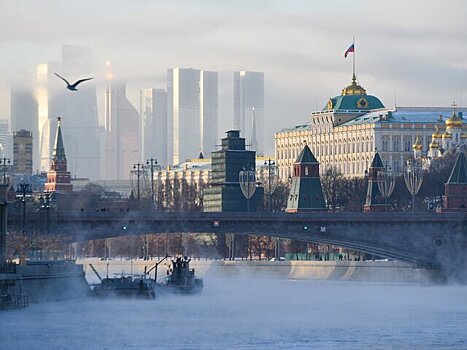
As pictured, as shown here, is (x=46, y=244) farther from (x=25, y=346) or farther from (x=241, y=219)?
(x=25, y=346)

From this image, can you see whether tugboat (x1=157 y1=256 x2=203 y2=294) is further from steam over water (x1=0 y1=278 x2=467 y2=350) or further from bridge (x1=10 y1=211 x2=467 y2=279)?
bridge (x1=10 y1=211 x2=467 y2=279)

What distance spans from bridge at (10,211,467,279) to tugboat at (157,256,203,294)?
8.14ft

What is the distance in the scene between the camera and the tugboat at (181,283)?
591 feet

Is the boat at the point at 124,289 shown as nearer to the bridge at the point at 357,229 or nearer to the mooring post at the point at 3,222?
the bridge at the point at 357,229

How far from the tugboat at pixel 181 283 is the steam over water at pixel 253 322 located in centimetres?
122

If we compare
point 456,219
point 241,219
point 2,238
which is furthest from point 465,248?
point 2,238

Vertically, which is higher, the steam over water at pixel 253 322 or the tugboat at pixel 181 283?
the tugboat at pixel 181 283

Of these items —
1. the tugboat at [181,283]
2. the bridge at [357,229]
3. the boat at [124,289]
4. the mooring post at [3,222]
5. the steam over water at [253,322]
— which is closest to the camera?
the steam over water at [253,322]

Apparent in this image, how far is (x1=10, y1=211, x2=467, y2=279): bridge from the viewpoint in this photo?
185 metres

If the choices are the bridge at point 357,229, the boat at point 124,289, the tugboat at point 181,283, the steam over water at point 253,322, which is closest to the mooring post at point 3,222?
the steam over water at point 253,322

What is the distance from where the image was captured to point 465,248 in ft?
620

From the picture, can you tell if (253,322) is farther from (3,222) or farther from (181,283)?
(181,283)

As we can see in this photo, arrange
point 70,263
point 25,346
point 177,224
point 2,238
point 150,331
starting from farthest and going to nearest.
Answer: point 177,224
point 70,263
point 2,238
point 150,331
point 25,346

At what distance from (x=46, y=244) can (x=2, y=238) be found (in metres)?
35.4
